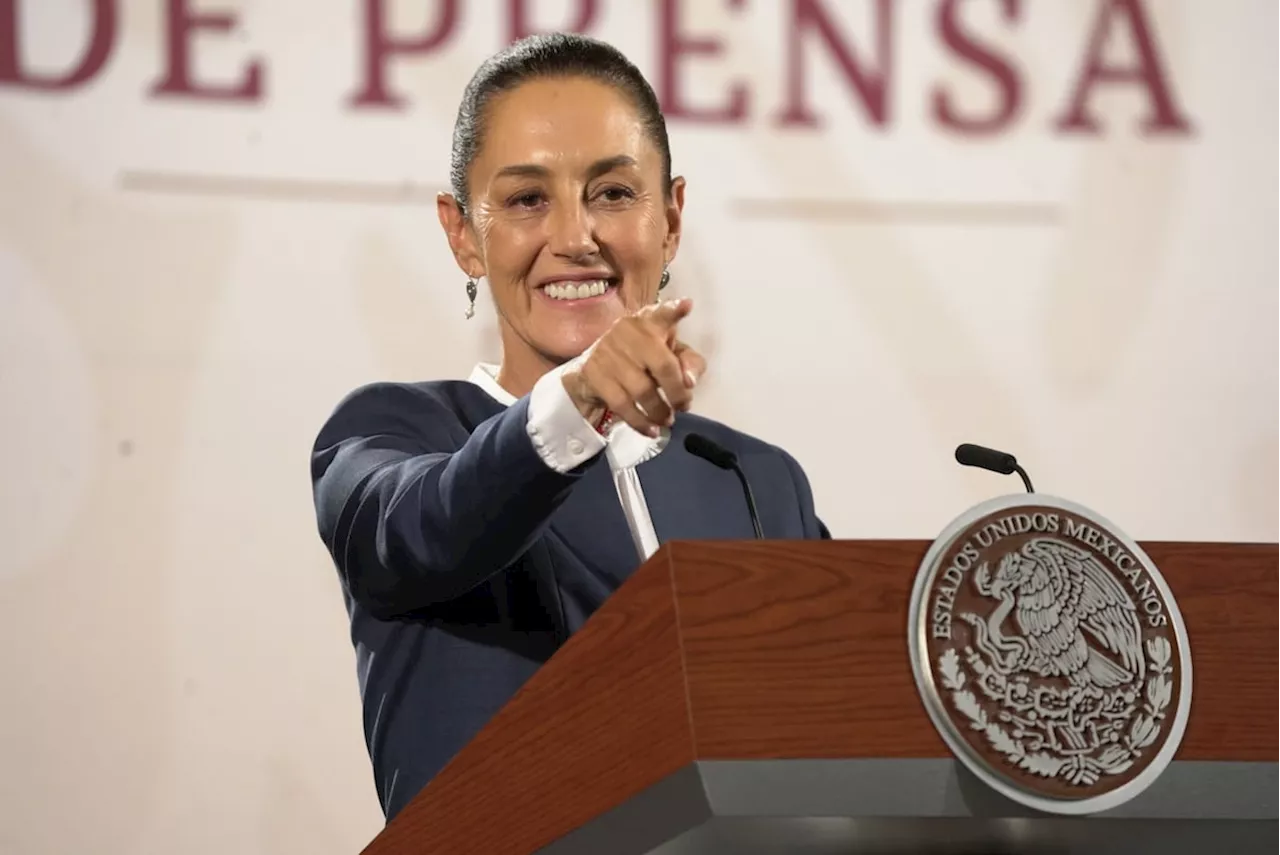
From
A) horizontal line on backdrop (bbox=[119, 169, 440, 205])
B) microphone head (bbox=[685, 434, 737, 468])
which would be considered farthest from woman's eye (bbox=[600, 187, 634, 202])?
horizontal line on backdrop (bbox=[119, 169, 440, 205])

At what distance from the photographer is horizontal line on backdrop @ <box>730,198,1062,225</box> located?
108 inches

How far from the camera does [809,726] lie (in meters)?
1.03

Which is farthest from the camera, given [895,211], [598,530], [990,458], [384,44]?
[895,211]

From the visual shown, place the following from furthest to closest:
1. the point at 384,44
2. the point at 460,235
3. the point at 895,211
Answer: the point at 895,211, the point at 384,44, the point at 460,235

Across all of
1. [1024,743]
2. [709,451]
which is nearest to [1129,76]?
[709,451]

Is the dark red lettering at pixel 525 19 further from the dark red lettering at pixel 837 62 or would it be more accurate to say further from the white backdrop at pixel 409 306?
the dark red lettering at pixel 837 62

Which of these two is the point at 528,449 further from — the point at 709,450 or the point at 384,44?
the point at 384,44

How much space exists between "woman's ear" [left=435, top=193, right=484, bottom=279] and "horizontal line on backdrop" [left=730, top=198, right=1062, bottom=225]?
0.83m

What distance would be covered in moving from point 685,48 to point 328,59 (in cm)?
53

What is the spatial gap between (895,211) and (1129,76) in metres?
0.45

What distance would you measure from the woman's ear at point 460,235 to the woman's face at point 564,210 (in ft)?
0.16

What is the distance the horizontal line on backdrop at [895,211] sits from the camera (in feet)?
8.98

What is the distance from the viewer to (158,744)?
2.41 meters

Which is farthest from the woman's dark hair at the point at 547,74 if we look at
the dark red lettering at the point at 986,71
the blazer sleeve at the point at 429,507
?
the dark red lettering at the point at 986,71
